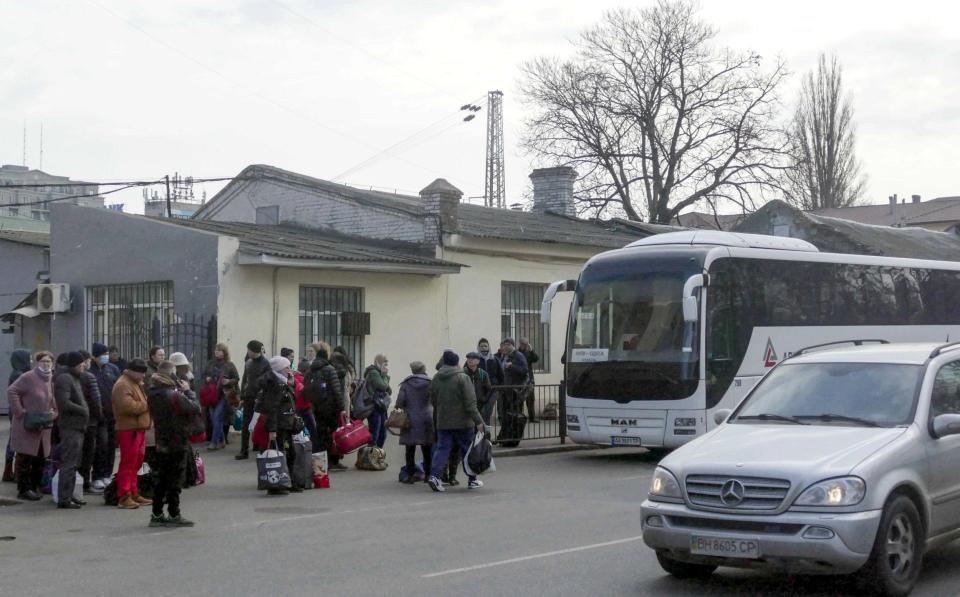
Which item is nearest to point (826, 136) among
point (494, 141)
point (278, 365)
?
point (494, 141)

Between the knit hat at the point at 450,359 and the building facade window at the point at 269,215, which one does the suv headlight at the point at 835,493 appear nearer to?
the knit hat at the point at 450,359

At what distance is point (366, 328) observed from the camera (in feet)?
74.6

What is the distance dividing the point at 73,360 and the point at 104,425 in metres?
1.34

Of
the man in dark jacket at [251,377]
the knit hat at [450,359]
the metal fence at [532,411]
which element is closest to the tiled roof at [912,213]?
the metal fence at [532,411]

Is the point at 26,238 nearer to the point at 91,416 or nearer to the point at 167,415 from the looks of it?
the point at 91,416

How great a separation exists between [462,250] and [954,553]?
54.4ft

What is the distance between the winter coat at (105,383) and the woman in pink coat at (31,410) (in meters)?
0.75

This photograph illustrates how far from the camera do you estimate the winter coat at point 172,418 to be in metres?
11.7

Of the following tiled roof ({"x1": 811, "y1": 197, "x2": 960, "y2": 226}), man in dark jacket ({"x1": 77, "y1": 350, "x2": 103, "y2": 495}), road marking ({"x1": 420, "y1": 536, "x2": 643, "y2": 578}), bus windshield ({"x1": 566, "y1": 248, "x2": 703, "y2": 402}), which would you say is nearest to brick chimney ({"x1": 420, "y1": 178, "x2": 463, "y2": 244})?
bus windshield ({"x1": 566, "y1": 248, "x2": 703, "y2": 402})

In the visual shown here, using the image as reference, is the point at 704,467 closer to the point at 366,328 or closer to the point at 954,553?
the point at 954,553

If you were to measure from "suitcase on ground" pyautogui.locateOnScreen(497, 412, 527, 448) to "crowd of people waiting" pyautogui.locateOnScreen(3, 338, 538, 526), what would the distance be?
6.03 feet

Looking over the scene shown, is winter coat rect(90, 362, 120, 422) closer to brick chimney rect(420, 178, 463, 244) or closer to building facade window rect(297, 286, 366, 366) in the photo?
building facade window rect(297, 286, 366, 366)

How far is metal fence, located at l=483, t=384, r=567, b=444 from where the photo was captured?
20.0m

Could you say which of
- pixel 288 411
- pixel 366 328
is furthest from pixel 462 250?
pixel 288 411
